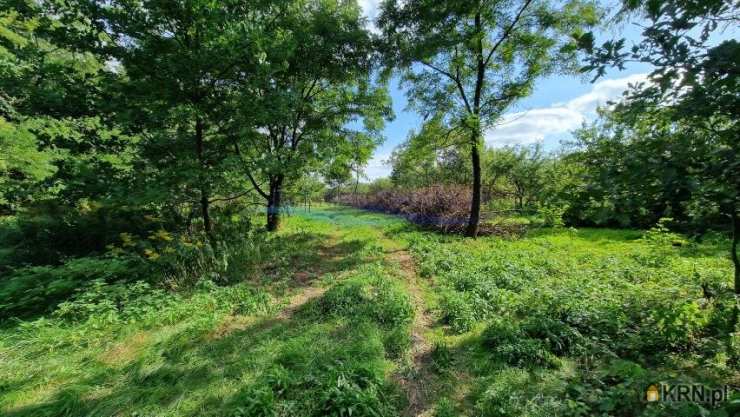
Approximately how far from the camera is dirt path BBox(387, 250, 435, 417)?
2.37 metres

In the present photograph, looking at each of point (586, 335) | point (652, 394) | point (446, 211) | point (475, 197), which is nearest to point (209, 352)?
point (652, 394)

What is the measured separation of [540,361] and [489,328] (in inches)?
25.1

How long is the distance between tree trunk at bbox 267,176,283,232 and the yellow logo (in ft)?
29.9

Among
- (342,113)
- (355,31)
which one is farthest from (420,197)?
(355,31)

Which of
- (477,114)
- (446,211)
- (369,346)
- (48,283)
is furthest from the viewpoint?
(446,211)

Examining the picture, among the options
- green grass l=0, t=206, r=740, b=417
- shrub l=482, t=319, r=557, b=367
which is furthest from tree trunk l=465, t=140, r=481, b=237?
shrub l=482, t=319, r=557, b=367

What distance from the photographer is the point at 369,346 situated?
116 inches

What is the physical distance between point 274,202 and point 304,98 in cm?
372

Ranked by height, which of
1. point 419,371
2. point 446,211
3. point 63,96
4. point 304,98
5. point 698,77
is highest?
point 304,98

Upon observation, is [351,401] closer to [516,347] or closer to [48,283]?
[516,347]

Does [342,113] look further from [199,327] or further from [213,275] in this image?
[199,327]

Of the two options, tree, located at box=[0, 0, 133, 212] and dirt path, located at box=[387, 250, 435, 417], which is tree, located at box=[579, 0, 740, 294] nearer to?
dirt path, located at box=[387, 250, 435, 417]

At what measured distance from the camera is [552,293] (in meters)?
3.87

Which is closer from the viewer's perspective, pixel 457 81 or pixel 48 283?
pixel 48 283
